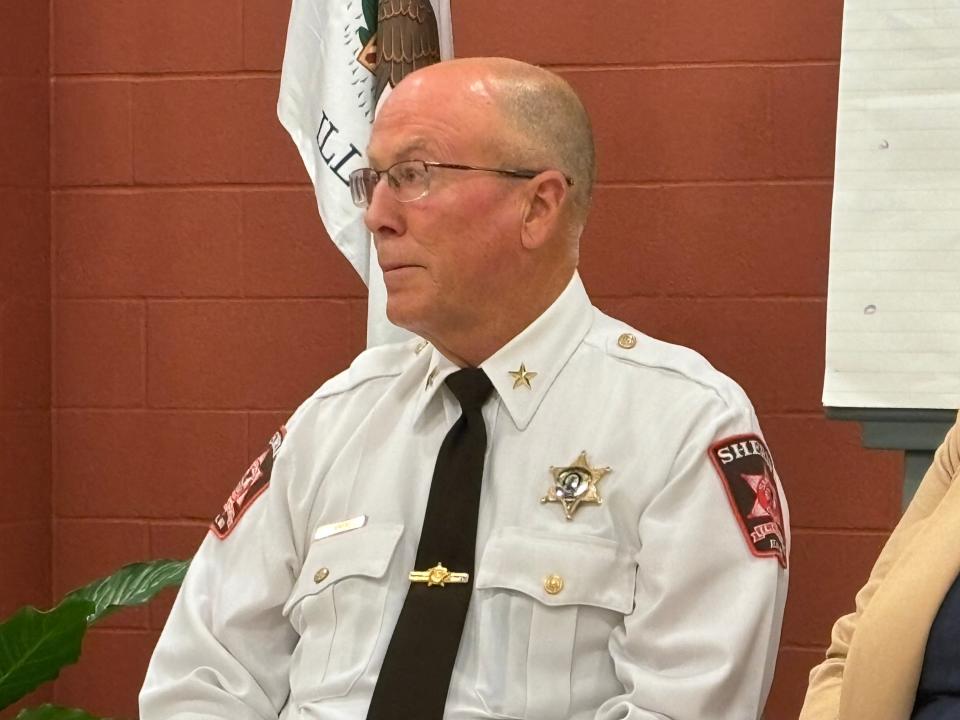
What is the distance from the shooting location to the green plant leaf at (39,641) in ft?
7.48

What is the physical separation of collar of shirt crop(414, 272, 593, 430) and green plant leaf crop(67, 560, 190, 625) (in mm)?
650

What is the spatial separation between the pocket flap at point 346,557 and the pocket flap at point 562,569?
14 centimetres

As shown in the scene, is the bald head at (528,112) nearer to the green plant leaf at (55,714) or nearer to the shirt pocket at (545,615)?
the shirt pocket at (545,615)

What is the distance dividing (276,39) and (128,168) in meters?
0.41

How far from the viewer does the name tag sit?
1.98 meters

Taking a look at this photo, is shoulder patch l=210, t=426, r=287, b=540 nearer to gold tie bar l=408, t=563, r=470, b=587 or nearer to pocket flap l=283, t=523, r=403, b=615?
pocket flap l=283, t=523, r=403, b=615

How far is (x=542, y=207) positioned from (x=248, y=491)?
1.96ft

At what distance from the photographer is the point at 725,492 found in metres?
1.81

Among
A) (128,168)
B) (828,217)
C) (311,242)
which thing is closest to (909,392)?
(828,217)

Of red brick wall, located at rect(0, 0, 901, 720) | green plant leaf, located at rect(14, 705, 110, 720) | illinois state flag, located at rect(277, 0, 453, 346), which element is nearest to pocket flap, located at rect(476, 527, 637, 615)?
illinois state flag, located at rect(277, 0, 453, 346)

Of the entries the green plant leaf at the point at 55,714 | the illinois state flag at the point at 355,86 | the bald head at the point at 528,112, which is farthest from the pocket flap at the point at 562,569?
the green plant leaf at the point at 55,714

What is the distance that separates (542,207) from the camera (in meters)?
2.03

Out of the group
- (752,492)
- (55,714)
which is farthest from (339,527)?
(55,714)

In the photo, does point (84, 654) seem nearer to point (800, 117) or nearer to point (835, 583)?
point (835, 583)
